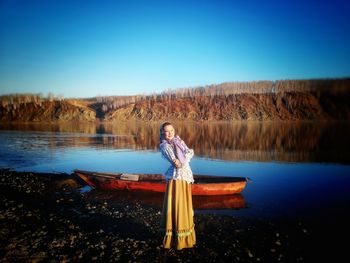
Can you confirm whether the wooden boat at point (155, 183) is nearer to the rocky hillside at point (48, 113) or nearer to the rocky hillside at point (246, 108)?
the rocky hillside at point (246, 108)

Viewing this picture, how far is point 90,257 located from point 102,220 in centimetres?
353

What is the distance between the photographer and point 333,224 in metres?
11.9

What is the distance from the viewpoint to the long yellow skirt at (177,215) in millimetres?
7246

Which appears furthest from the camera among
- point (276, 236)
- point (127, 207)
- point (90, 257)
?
point (127, 207)

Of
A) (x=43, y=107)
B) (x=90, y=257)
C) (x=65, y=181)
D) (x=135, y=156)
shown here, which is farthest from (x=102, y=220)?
(x=43, y=107)

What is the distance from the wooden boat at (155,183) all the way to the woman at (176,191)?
755 centimetres

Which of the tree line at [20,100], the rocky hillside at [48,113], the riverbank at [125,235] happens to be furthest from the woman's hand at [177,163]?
the tree line at [20,100]

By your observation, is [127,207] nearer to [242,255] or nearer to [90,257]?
[90,257]

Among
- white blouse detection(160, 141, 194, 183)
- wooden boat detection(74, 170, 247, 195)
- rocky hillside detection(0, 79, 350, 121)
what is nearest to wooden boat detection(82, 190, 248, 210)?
wooden boat detection(74, 170, 247, 195)

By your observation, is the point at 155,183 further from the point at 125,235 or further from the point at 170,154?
the point at 170,154

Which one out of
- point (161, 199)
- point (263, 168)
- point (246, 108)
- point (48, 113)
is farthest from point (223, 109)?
point (161, 199)

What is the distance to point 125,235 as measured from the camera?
31.4 ft

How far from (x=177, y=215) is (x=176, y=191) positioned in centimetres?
63

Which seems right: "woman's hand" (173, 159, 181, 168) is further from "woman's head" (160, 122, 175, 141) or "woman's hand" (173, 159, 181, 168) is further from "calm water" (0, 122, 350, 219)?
"calm water" (0, 122, 350, 219)
